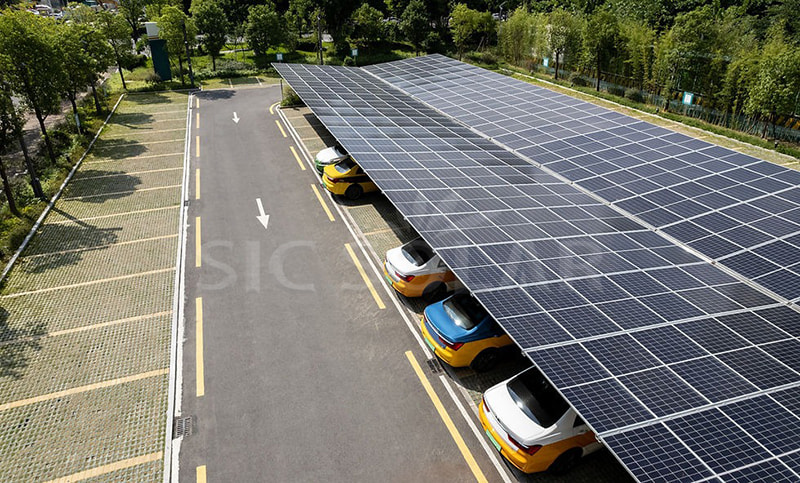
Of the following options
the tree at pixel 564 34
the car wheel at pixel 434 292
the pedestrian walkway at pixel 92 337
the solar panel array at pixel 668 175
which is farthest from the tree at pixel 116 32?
the tree at pixel 564 34

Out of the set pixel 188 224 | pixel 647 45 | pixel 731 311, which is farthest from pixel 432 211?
pixel 647 45

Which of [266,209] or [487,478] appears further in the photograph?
[266,209]

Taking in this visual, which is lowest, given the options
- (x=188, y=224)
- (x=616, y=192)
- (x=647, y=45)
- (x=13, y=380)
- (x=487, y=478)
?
(x=487, y=478)

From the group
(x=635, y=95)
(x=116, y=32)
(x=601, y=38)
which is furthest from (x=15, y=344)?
(x=601, y=38)

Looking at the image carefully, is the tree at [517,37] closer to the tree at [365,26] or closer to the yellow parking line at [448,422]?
the tree at [365,26]

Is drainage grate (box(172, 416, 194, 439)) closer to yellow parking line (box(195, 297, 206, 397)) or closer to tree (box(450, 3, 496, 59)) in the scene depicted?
yellow parking line (box(195, 297, 206, 397))

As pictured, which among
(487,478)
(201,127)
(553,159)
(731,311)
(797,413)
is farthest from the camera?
(201,127)

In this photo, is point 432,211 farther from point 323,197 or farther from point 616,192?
point 323,197
